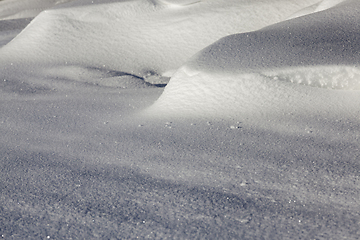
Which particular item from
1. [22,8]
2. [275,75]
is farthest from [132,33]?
[22,8]

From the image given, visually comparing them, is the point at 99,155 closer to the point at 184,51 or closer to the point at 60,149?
the point at 60,149

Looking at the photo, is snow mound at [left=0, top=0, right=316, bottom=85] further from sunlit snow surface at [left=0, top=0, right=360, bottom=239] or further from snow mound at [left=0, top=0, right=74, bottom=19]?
snow mound at [left=0, top=0, right=74, bottom=19]

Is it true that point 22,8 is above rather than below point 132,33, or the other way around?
above

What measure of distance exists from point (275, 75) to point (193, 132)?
353mm

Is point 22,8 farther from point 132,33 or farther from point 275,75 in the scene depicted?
point 275,75

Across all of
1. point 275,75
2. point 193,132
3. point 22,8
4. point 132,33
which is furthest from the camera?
point 22,8

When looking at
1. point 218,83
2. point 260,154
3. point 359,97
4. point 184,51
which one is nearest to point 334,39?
point 359,97

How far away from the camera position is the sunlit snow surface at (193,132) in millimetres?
645

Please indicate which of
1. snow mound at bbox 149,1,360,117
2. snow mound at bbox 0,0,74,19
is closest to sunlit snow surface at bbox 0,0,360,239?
snow mound at bbox 149,1,360,117

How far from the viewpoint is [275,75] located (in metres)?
1.12

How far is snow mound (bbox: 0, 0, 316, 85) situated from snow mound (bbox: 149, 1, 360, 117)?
0.49m

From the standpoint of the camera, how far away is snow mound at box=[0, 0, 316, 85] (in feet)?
5.76

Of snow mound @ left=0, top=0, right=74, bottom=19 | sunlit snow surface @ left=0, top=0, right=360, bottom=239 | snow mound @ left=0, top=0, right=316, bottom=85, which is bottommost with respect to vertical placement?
sunlit snow surface @ left=0, top=0, right=360, bottom=239

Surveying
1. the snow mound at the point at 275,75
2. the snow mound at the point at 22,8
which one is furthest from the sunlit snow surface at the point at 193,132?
the snow mound at the point at 22,8
